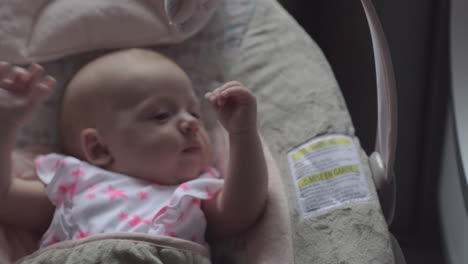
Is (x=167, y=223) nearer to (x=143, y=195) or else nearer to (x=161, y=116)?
(x=143, y=195)

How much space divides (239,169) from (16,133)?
381 millimetres

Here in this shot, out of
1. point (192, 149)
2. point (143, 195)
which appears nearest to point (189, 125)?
point (192, 149)

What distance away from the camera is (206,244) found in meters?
1.05

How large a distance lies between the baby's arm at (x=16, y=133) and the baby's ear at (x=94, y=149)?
0.36 feet

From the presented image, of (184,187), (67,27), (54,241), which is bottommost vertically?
(54,241)

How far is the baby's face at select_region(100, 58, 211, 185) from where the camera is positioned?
1074mm

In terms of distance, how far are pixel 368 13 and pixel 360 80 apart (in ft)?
2.84

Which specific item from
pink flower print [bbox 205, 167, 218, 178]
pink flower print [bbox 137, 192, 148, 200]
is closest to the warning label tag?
pink flower print [bbox 205, 167, 218, 178]

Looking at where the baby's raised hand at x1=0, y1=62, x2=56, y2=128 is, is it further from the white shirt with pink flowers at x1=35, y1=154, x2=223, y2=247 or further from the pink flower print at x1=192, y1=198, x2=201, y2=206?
the pink flower print at x1=192, y1=198, x2=201, y2=206

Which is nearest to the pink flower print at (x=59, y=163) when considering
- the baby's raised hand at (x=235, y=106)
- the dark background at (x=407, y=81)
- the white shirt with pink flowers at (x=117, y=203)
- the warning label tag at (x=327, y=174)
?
the white shirt with pink flowers at (x=117, y=203)

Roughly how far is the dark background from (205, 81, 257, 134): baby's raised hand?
0.67m

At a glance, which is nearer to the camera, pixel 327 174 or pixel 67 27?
pixel 327 174

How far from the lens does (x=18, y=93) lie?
973 millimetres

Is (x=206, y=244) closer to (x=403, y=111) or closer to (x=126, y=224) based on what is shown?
(x=126, y=224)
